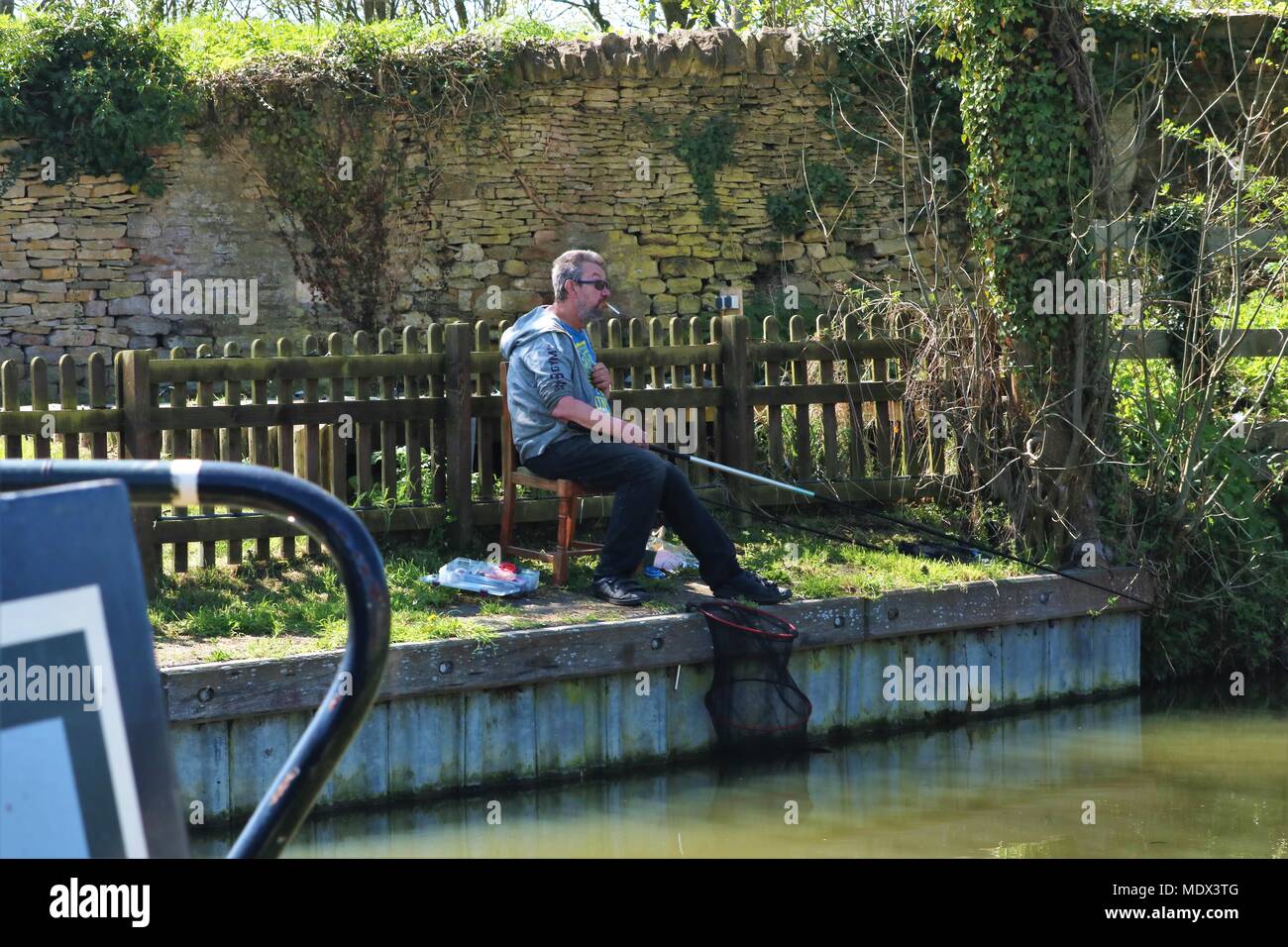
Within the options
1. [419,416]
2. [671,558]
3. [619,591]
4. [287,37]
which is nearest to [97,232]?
[287,37]

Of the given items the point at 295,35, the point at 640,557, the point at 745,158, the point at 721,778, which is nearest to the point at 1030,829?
the point at 721,778

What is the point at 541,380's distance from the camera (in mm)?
7191

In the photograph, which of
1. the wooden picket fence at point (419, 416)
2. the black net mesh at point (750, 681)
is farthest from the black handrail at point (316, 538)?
the wooden picket fence at point (419, 416)

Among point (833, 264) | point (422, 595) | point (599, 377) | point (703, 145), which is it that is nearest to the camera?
point (422, 595)

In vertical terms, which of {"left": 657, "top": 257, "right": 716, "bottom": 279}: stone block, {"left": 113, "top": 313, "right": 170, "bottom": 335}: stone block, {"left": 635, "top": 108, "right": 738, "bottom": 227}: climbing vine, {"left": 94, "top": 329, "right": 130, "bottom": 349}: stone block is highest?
{"left": 635, "top": 108, "right": 738, "bottom": 227}: climbing vine

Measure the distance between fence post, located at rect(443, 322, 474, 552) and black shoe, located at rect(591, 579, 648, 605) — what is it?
1.07 meters

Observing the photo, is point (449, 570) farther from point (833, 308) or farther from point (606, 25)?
point (606, 25)

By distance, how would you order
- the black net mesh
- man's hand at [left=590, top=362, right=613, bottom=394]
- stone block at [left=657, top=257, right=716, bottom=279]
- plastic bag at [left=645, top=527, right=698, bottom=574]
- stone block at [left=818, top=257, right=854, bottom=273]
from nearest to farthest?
1. the black net mesh
2. man's hand at [left=590, top=362, right=613, bottom=394]
3. plastic bag at [left=645, top=527, right=698, bottom=574]
4. stone block at [left=657, top=257, right=716, bottom=279]
5. stone block at [left=818, top=257, right=854, bottom=273]

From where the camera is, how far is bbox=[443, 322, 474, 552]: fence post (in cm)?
783

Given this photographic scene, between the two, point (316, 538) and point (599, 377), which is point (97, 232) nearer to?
point (599, 377)

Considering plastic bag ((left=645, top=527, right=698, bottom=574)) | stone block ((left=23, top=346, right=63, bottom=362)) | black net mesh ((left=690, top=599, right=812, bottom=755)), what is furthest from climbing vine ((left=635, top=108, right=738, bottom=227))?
black net mesh ((left=690, top=599, right=812, bottom=755))

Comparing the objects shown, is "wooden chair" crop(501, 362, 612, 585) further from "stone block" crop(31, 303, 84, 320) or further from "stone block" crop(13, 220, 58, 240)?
"stone block" crop(13, 220, 58, 240)

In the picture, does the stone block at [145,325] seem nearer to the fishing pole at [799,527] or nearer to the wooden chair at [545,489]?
the wooden chair at [545,489]

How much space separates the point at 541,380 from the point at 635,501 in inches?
30.1
